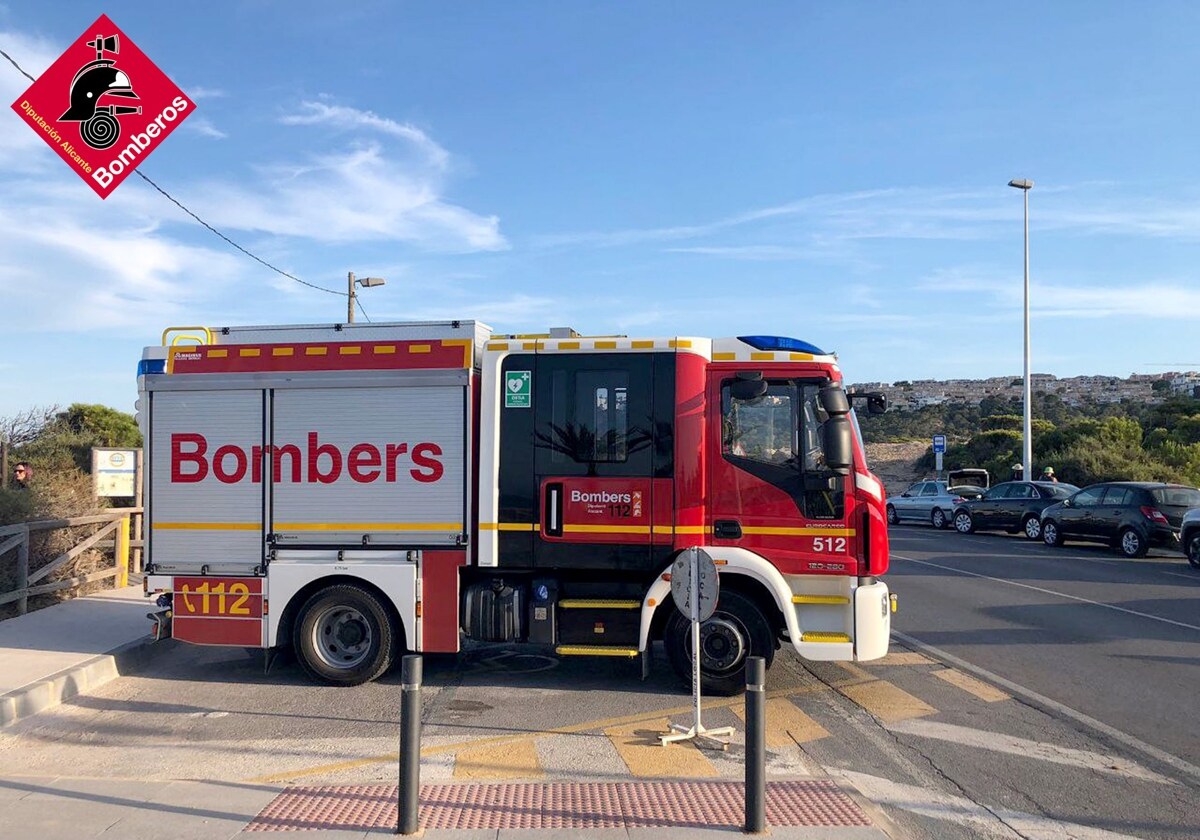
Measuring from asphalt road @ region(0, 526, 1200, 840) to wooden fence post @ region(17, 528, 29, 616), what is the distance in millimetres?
2175

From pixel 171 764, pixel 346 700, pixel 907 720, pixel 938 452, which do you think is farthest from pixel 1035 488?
pixel 171 764

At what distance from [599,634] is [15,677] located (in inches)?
191

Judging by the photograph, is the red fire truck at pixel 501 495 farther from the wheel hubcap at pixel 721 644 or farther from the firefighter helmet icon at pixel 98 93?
the firefighter helmet icon at pixel 98 93

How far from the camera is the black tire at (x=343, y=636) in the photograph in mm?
8219

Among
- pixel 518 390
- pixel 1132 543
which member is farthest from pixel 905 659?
pixel 1132 543

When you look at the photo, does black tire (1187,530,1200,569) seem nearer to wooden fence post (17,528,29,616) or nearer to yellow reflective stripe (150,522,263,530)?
yellow reflective stripe (150,522,263,530)

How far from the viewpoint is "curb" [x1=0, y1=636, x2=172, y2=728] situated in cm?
732

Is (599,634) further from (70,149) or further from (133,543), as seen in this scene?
(133,543)

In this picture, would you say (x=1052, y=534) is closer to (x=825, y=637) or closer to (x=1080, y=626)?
(x=1080, y=626)

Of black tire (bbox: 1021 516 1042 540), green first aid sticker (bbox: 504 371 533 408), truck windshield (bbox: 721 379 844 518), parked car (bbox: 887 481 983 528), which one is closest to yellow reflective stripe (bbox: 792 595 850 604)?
truck windshield (bbox: 721 379 844 518)

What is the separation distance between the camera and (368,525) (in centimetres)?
822

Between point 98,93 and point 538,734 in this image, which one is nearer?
point 538,734

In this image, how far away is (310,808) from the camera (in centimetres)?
532

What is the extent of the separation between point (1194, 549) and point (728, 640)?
13.5 m
